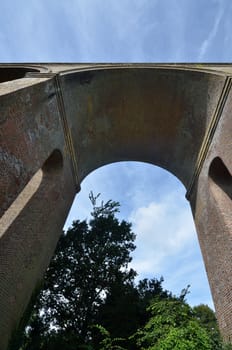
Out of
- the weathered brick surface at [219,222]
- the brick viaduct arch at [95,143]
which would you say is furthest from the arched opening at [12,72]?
the weathered brick surface at [219,222]

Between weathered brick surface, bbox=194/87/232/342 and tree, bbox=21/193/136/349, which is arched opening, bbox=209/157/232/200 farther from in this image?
tree, bbox=21/193/136/349

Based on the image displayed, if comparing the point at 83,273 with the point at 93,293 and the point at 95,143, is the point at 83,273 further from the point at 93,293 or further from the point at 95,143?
the point at 95,143

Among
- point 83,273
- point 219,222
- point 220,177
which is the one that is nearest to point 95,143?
point 220,177

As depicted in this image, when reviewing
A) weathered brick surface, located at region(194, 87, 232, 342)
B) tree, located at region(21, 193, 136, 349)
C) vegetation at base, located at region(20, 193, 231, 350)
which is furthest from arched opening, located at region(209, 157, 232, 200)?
tree, located at region(21, 193, 136, 349)

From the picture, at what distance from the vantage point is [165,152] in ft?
30.1

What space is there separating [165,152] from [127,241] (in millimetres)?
9623

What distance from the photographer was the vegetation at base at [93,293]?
1098 centimetres

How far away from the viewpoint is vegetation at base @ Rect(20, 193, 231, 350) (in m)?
11.0

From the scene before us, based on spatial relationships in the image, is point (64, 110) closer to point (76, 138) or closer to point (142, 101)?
point (76, 138)

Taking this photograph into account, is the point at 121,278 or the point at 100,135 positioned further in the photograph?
the point at 121,278

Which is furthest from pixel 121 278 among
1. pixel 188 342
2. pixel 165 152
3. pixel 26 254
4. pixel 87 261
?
pixel 188 342

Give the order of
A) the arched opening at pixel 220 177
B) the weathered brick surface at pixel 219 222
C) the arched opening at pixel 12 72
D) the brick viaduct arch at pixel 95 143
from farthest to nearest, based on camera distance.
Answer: the arched opening at pixel 12 72 → the arched opening at pixel 220 177 → the weathered brick surface at pixel 219 222 → the brick viaduct arch at pixel 95 143

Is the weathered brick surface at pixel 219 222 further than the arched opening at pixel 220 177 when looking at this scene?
No

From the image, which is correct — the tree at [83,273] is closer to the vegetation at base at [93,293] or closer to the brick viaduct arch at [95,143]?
the vegetation at base at [93,293]
